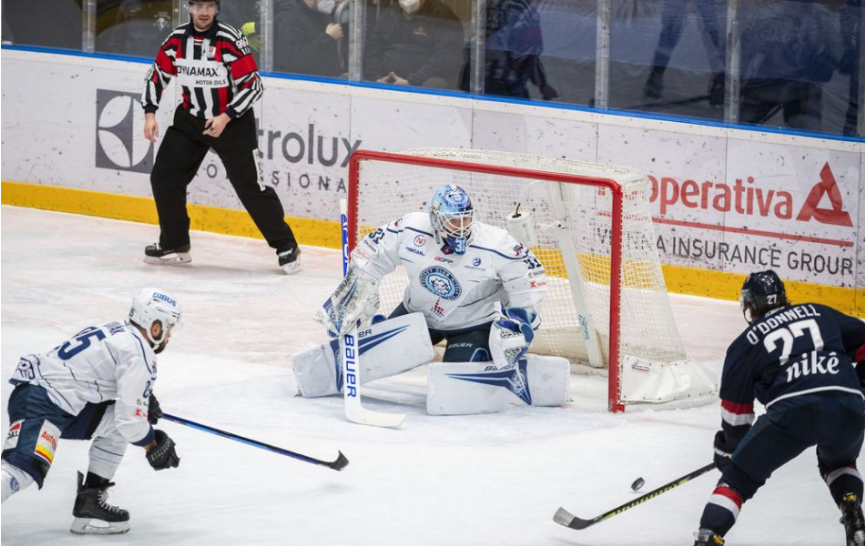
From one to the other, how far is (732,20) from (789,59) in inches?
15.4

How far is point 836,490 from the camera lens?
475 centimetres

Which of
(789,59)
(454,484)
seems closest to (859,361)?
(454,484)

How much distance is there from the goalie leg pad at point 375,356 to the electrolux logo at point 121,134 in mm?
4229

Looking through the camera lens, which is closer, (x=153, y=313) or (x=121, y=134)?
(x=153, y=313)

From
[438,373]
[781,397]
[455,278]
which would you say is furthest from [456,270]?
[781,397]

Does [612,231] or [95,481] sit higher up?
[612,231]

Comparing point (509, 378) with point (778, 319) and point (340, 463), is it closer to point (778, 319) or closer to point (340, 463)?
point (340, 463)

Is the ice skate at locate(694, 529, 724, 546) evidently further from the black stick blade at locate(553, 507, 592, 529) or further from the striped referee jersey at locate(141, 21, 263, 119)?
the striped referee jersey at locate(141, 21, 263, 119)

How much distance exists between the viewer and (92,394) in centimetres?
476

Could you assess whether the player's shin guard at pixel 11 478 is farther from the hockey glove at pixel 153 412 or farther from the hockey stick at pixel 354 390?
the hockey stick at pixel 354 390

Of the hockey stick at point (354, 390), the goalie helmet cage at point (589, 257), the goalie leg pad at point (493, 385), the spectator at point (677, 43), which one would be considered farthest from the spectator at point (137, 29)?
the goalie leg pad at point (493, 385)

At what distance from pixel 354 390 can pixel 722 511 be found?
222 centimetres

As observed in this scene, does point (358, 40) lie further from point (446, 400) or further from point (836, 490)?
point (836, 490)

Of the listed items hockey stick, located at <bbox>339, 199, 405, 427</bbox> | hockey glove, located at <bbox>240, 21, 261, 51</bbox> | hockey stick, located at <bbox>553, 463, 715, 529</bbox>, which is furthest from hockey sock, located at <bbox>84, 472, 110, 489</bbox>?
hockey glove, located at <bbox>240, 21, 261, 51</bbox>
